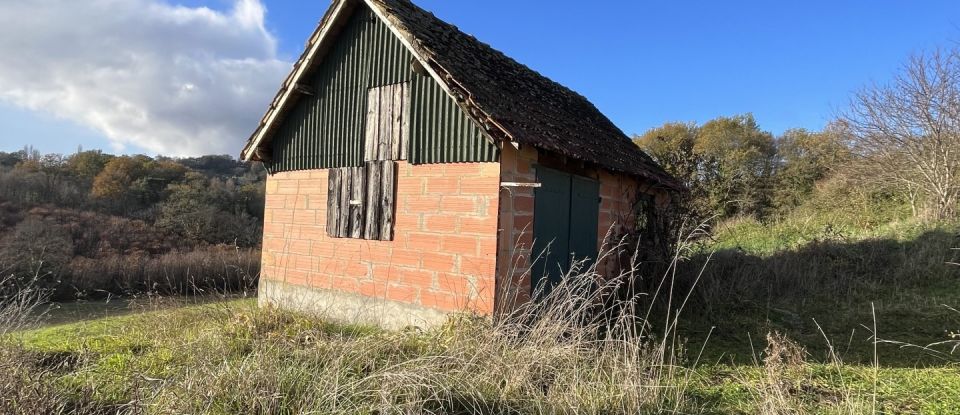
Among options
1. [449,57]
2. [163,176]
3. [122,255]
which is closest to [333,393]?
[449,57]

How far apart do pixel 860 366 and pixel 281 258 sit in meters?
8.70

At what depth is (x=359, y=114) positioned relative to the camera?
800cm

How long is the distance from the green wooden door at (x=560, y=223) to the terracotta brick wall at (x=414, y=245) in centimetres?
77

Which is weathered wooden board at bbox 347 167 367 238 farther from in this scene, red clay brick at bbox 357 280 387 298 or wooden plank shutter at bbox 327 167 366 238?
red clay brick at bbox 357 280 387 298

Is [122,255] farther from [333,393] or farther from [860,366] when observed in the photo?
[860,366]

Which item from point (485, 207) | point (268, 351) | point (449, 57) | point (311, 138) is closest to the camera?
point (268, 351)

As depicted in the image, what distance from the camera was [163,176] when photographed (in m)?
31.9

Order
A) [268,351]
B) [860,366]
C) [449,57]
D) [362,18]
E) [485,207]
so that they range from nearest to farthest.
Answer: [268,351] → [860,366] → [485,207] → [449,57] → [362,18]

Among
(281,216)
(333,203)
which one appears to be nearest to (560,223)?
(333,203)

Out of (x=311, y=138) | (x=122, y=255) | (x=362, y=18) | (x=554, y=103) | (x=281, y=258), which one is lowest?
(x=122, y=255)

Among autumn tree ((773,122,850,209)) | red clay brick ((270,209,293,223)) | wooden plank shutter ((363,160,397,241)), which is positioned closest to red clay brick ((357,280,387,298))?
wooden plank shutter ((363,160,397,241))

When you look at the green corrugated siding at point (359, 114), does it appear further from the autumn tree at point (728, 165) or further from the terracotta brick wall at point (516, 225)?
the autumn tree at point (728, 165)

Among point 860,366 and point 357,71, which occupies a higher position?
point 357,71

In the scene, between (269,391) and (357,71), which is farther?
(357,71)
